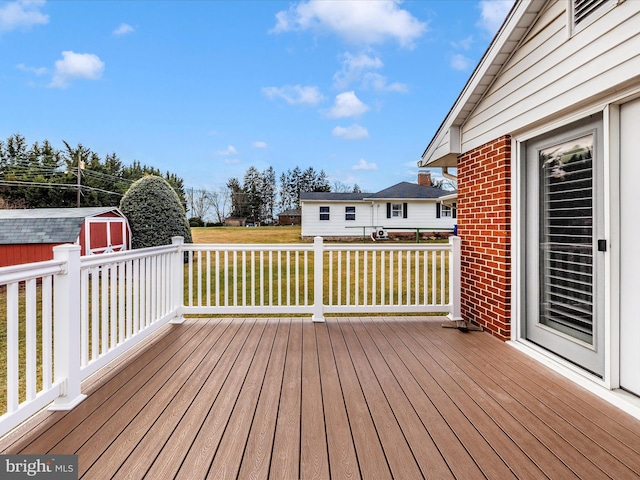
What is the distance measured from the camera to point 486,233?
3.78 m

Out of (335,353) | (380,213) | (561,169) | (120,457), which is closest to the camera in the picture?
(120,457)

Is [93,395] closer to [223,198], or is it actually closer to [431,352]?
[431,352]

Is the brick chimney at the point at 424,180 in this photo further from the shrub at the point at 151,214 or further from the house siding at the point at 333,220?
the shrub at the point at 151,214

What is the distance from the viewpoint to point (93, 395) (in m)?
2.39

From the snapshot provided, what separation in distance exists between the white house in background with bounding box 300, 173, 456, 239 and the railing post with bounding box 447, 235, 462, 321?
46.7 ft

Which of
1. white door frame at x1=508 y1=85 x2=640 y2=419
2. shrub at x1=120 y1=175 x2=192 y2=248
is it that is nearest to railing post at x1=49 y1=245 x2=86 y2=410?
white door frame at x1=508 y1=85 x2=640 y2=419

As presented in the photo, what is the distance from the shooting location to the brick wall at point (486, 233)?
3.44 meters

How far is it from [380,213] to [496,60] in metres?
15.6

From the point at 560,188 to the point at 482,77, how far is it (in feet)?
4.47

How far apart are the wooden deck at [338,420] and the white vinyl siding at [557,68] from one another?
6.74ft

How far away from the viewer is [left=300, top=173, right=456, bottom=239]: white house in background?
60.8 feet

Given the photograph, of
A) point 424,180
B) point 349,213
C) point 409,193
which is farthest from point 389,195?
point 424,180

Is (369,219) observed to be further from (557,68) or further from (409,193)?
(557,68)

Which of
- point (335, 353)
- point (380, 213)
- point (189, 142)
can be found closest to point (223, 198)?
point (189, 142)
